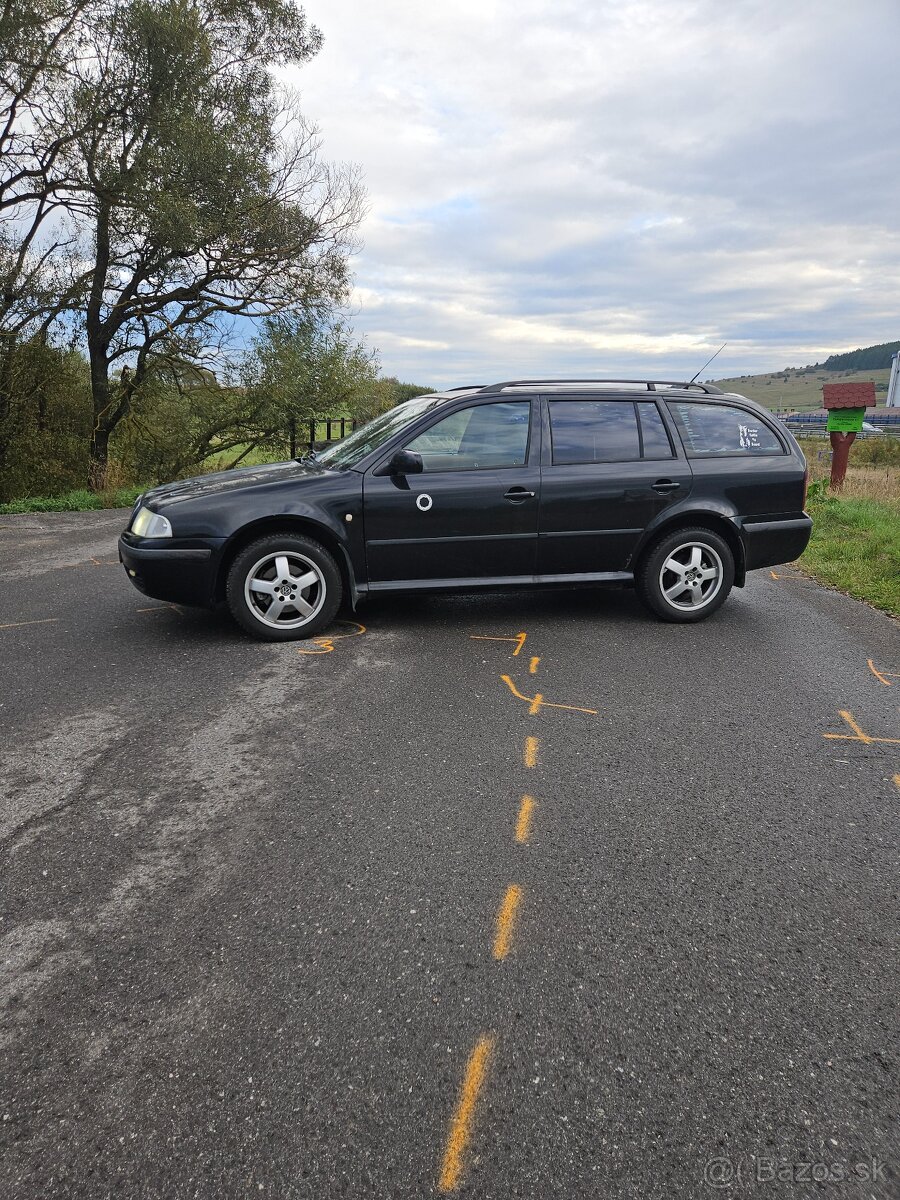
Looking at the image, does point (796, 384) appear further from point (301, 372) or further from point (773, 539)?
point (773, 539)

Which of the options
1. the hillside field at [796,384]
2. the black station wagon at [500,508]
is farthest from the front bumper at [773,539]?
the hillside field at [796,384]

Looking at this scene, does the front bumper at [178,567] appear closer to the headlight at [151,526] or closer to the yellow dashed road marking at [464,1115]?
the headlight at [151,526]

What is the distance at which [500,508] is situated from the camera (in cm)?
514

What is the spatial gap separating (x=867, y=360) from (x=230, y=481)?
182m

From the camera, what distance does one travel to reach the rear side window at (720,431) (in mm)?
5598

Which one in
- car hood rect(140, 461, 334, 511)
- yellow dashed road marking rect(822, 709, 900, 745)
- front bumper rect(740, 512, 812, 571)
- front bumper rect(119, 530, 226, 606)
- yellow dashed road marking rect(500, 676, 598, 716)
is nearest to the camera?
yellow dashed road marking rect(822, 709, 900, 745)

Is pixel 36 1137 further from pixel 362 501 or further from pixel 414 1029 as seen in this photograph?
pixel 362 501

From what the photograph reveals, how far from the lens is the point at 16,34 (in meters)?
12.5

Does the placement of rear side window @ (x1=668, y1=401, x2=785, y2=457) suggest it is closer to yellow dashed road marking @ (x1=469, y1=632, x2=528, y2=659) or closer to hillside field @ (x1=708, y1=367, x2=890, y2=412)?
yellow dashed road marking @ (x1=469, y1=632, x2=528, y2=659)

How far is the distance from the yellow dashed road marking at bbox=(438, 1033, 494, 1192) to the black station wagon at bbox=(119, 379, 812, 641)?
3.51 metres

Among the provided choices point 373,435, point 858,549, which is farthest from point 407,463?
point 858,549

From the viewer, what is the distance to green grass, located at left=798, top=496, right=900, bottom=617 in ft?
22.5

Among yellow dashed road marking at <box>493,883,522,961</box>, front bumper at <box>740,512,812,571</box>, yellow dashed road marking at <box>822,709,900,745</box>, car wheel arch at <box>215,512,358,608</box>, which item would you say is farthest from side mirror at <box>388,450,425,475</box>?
yellow dashed road marking at <box>493,883,522,961</box>

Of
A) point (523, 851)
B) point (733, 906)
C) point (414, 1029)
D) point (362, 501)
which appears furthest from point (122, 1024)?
point (362, 501)
